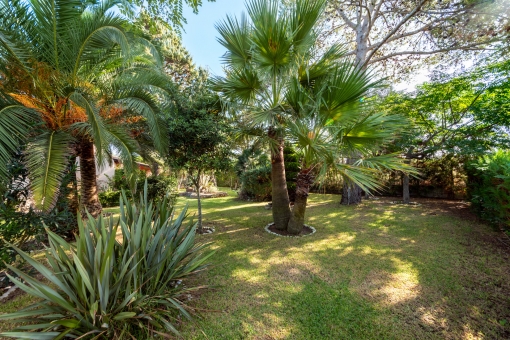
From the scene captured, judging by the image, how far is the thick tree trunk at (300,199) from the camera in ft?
16.9

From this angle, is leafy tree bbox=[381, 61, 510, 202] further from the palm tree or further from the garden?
the palm tree

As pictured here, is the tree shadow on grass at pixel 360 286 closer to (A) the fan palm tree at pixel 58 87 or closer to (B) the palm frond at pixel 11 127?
(A) the fan palm tree at pixel 58 87

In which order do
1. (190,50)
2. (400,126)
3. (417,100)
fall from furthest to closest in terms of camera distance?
(190,50) → (417,100) → (400,126)

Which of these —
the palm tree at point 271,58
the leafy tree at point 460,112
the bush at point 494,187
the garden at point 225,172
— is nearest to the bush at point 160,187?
the garden at point 225,172

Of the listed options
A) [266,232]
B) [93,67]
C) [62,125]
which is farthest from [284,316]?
[93,67]

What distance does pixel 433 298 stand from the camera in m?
2.89

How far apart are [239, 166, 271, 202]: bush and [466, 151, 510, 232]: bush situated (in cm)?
781

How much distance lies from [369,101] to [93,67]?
230 inches

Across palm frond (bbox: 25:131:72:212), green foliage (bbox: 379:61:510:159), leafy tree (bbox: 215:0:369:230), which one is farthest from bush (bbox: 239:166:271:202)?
palm frond (bbox: 25:131:72:212)

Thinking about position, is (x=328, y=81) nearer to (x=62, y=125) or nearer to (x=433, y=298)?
(x=433, y=298)

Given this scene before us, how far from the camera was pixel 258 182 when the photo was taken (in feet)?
39.1

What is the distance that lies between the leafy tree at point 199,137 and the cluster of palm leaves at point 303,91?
671 millimetres

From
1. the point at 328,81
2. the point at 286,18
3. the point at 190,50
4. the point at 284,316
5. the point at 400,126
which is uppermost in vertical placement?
the point at 190,50

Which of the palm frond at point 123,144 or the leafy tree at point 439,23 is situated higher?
the leafy tree at point 439,23
